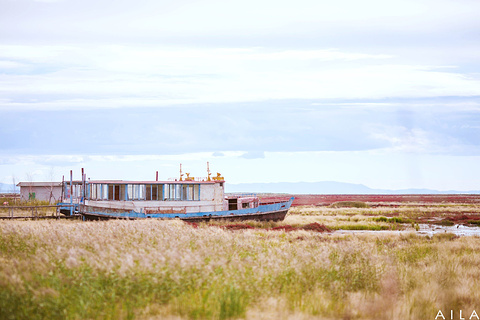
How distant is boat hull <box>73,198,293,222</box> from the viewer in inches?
1319

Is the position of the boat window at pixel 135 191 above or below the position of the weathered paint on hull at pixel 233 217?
above


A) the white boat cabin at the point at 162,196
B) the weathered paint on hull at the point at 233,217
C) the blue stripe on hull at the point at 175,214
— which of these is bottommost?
the weathered paint on hull at the point at 233,217

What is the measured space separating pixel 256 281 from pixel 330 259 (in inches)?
149

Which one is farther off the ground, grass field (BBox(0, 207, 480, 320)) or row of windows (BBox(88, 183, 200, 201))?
row of windows (BBox(88, 183, 200, 201))

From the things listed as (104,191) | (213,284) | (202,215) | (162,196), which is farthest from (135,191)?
(213,284)

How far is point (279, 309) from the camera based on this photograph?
34.2 feet

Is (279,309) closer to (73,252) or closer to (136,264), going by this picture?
(136,264)

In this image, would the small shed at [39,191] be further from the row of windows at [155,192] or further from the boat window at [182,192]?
the boat window at [182,192]

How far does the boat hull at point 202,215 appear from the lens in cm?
3350

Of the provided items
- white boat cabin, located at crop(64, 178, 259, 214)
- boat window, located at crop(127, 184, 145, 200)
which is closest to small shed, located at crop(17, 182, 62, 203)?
white boat cabin, located at crop(64, 178, 259, 214)

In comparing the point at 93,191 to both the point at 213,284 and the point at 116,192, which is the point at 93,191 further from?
the point at 213,284

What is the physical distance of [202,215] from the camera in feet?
113

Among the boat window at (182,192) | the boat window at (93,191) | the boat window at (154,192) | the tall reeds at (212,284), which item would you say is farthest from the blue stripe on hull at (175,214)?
the tall reeds at (212,284)

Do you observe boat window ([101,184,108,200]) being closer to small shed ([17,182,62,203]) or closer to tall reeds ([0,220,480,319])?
tall reeds ([0,220,480,319])
